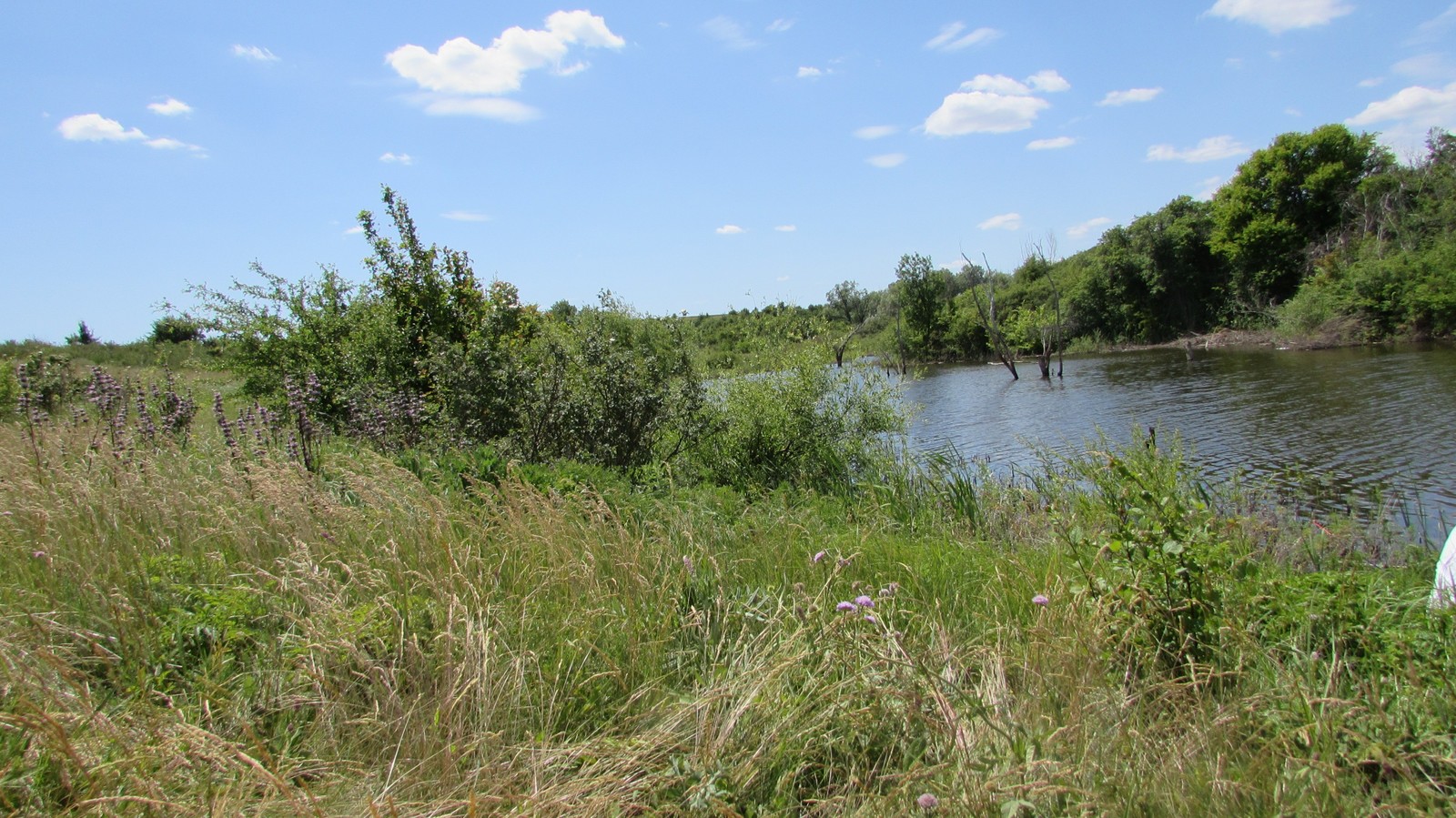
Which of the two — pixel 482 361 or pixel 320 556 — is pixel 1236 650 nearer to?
pixel 320 556

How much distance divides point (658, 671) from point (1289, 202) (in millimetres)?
64412

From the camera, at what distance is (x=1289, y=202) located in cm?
5200

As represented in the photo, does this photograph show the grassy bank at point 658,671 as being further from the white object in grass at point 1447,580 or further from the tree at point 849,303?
the tree at point 849,303

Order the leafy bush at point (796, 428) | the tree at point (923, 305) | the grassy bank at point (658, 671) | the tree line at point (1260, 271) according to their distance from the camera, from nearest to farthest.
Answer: the grassy bank at point (658, 671) < the leafy bush at point (796, 428) < the tree line at point (1260, 271) < the tree at point (923, 305)

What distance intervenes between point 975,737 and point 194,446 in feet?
23.5

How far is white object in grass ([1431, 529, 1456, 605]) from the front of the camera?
3.39m

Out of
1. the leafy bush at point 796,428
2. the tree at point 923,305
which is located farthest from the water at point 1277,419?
the tree at point 923,305

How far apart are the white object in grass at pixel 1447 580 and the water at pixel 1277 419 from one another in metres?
4.15

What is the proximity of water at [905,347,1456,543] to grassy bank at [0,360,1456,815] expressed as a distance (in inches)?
230

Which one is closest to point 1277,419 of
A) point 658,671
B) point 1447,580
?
point 1447,580

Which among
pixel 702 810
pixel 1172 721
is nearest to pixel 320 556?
pixel 702 810

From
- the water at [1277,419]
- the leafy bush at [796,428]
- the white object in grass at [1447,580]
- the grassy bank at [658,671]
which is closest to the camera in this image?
the grassy bank at [658,671]

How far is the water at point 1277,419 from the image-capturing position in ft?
39.5

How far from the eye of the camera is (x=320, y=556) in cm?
365
